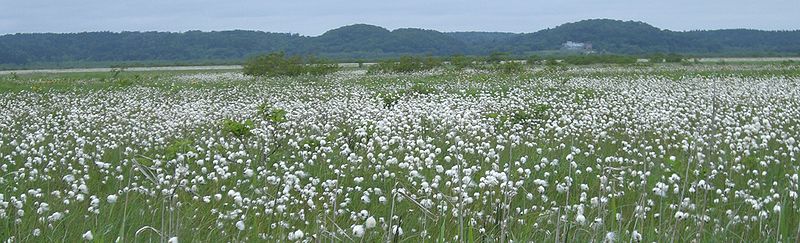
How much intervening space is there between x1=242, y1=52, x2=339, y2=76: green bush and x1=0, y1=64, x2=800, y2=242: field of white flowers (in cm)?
1915

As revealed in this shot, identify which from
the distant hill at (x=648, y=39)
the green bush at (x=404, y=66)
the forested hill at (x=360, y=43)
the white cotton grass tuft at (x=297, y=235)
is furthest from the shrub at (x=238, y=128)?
the distant hill at (x=648, y=39)

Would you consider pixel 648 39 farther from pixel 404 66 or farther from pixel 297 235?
pixel 297 235

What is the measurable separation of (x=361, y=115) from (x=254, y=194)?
7.31 m

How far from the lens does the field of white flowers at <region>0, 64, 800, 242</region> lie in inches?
207

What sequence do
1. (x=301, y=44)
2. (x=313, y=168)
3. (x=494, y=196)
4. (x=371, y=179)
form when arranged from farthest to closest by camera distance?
(x=301, y=44) < (x=313, y=168) < (x=371, y=179) < (x=494, y=196)

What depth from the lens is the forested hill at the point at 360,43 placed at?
135m

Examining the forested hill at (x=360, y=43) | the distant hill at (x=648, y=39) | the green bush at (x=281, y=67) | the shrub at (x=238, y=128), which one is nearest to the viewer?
the shrub at (x=238, y=128)

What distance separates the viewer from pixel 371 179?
8.25 meters

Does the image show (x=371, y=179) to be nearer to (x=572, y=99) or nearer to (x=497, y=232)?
(x=497, y=232)

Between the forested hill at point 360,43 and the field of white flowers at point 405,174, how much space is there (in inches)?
4639

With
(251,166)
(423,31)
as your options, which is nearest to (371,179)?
(251,166)

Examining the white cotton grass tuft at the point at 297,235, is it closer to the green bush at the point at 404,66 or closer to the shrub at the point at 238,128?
the shrub at the point at 238,128

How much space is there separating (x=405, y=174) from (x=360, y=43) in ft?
490

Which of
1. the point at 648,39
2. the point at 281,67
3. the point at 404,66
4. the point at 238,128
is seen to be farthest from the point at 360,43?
the point at 238,128
